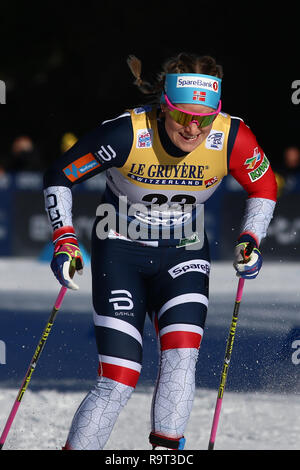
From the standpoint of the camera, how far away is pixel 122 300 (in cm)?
438

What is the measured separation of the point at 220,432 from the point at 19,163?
25.7 feet

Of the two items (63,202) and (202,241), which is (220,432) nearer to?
(202,241)

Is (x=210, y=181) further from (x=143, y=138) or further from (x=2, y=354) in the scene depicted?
(x=2, y=354)

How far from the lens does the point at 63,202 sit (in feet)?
14.6

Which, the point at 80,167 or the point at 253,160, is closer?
the point at 80,167

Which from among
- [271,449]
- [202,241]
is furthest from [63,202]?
[271,449]

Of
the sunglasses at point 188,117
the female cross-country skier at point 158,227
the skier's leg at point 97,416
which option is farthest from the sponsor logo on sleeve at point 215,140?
the skier's leg at point 97,416

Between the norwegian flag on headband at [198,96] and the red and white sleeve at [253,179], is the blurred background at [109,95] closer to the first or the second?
the red and white sleeve at [253,179]

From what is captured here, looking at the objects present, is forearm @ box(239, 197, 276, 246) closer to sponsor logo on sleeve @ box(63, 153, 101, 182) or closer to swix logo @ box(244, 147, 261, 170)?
swix logo @ box(244, 147, 261, 170)

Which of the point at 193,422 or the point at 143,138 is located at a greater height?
the point at 143,138

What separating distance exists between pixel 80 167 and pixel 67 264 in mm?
486

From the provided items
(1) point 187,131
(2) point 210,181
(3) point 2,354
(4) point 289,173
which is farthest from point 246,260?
(4) point 289,173

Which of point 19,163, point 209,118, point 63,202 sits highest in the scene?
point 209,118
